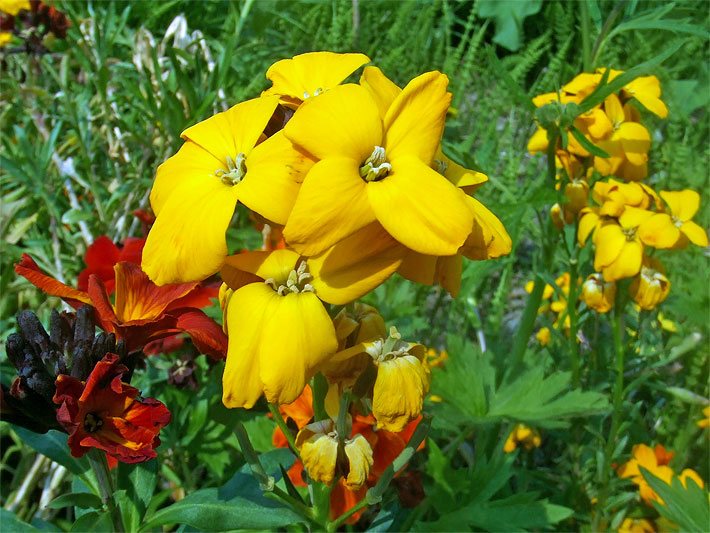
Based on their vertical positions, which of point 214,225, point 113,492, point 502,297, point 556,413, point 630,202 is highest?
point 214,225

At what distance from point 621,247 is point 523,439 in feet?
2.40

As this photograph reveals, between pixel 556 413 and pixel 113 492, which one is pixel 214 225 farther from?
pixel 556 413

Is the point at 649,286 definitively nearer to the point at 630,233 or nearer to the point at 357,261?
the point at 630,233

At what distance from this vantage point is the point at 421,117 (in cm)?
75

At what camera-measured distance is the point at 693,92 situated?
153 inches

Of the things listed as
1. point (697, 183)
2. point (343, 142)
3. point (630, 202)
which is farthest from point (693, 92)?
point (343, 142)

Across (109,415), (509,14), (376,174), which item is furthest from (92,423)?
(509,14)

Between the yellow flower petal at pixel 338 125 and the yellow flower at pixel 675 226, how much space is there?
872mm

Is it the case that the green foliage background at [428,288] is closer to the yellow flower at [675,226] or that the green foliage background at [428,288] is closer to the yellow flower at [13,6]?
the yellow flower at [13,6]

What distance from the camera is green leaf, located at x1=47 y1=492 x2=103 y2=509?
34.9 inches

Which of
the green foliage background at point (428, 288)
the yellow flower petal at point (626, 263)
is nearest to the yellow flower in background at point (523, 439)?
the green foliage background at point (428, 288)

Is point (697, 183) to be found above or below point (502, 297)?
above

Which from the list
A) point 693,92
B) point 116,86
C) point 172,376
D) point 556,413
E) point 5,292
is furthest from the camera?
point 693,92

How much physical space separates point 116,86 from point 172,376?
1.41 meters
